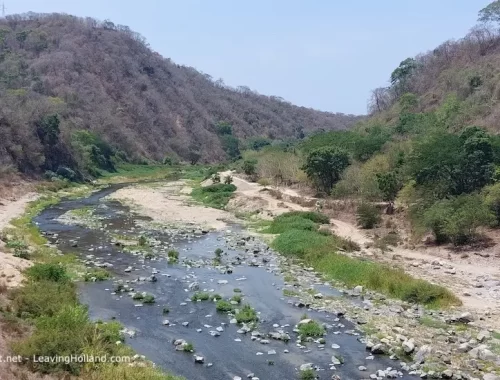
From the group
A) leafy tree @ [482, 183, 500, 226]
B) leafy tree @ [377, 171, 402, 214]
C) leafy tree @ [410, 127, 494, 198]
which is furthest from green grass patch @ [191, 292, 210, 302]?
leafy tree @ [377, 171, 402, 214]

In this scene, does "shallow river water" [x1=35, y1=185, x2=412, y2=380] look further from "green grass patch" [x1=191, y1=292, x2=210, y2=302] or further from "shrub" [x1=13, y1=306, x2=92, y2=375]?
"shrub" [x1=13, y1=306, x2=92, y2=375]

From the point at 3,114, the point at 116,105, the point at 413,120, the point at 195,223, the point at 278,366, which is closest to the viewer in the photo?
the point at 278,366

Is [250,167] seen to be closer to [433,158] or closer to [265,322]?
[433,158]

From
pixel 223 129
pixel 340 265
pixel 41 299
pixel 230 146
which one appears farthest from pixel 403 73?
pixel 41 299

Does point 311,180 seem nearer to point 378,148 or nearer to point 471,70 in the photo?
point 378,148

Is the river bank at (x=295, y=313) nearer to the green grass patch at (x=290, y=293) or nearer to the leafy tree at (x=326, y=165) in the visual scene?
the green grass patch at (x=290, y=293)

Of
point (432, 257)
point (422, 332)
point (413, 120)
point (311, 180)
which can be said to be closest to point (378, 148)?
point (311, 180)

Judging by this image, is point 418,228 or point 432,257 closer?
point 432,257
